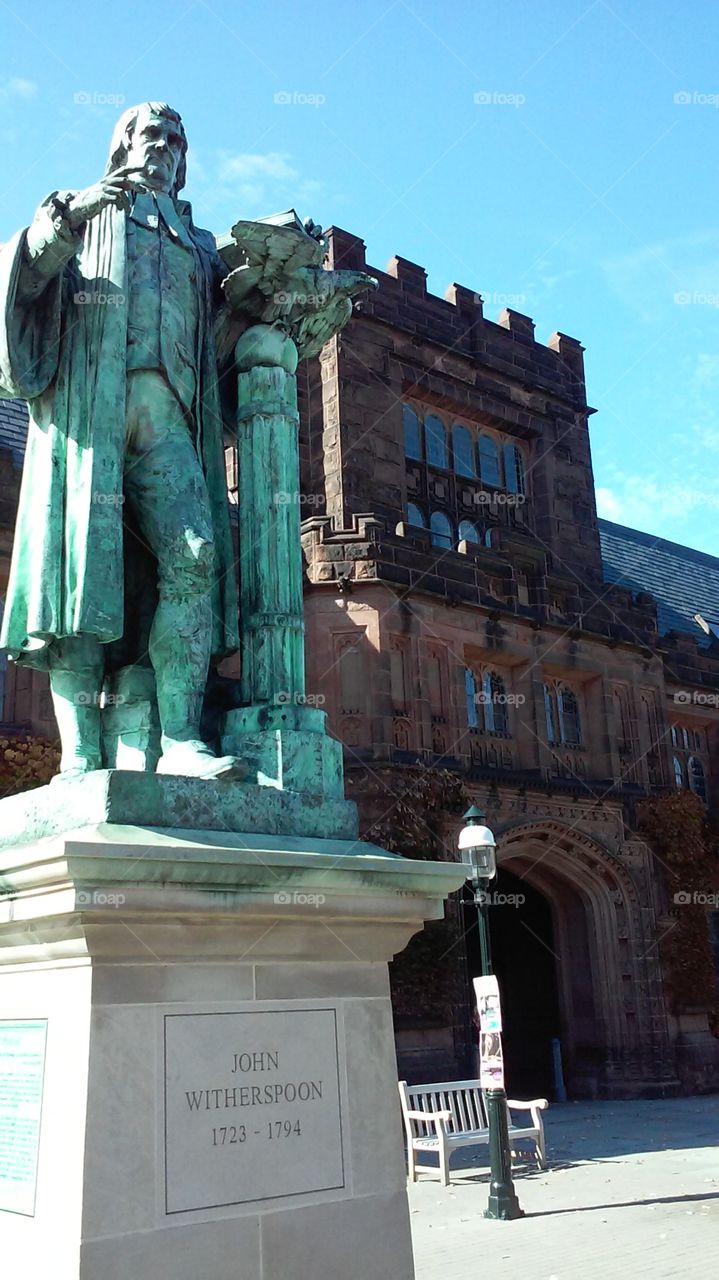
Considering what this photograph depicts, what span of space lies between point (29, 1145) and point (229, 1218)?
532 mm

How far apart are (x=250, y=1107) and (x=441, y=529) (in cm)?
2027

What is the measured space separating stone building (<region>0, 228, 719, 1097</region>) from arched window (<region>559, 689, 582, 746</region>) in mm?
39

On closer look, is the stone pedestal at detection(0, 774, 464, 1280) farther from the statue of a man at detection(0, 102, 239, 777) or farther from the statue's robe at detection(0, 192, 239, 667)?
the statue's robe at detection(0, 192, 239, 667)

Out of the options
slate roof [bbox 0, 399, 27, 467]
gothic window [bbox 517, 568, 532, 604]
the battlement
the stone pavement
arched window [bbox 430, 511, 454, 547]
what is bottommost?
the stone pavement

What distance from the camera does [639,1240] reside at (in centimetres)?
838

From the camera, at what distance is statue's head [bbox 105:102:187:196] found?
403 cm

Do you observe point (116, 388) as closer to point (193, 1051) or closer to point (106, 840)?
point (106, 840)

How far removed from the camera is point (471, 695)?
20.5 m

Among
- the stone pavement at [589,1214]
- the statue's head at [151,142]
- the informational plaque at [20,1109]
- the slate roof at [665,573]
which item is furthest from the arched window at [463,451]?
the informational plaque at [20,1109]

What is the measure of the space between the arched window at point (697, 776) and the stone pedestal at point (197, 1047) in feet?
74.3

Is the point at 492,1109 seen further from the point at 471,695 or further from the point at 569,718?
the point at 569,718

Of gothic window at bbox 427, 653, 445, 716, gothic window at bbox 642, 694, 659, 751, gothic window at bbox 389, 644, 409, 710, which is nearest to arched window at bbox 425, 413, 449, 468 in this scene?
gothic window at bbox 427, 653, 445, 716

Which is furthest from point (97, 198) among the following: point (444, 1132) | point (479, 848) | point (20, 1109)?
point (444, 1132)

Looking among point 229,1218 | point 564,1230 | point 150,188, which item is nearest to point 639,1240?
point 564,1230
